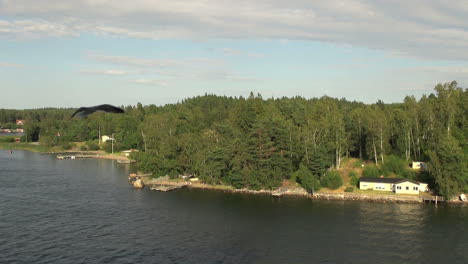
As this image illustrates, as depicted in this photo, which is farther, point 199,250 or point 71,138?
point 71,138

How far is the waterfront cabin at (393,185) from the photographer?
68.4m

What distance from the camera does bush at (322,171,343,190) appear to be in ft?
234

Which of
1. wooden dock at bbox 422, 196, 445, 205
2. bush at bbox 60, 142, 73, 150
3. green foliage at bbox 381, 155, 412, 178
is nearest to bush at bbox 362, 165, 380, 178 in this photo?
green foliage at bbox 381, 155, 412, 178

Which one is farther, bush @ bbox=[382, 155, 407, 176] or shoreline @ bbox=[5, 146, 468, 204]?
bush @ bbox=[382, 155, 407, 176]

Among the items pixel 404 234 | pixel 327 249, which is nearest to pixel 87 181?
pixel 327 249

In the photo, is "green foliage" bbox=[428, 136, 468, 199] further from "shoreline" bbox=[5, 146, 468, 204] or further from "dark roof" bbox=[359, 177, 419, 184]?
"dark roof" bbox=[359, 177, 419, 184]

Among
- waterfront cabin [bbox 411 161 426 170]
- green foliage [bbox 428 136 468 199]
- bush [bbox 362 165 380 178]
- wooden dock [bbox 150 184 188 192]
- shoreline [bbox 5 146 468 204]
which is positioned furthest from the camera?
wooden dock [bbox 150 184 188 192]

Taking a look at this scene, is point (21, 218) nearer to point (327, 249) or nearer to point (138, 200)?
point (138, 200)

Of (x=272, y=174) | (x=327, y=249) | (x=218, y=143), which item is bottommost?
(x=327, y=249)

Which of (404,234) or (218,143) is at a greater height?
(218,143)

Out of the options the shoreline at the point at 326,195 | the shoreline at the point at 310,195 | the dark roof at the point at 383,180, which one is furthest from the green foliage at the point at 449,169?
the dark roof at the point at 383,180

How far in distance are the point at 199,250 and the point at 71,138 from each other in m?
130

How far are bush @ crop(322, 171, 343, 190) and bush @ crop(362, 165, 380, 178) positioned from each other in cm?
641

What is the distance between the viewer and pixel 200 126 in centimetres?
11888
